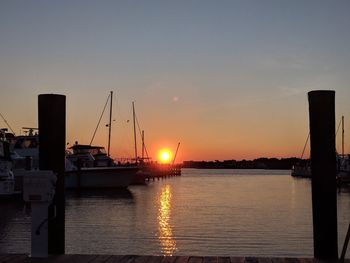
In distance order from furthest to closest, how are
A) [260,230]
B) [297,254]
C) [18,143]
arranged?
[18,143] → [260,230] → [297,254]

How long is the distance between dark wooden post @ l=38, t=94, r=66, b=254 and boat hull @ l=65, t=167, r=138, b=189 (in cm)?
4787

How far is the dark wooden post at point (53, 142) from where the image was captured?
8648mm

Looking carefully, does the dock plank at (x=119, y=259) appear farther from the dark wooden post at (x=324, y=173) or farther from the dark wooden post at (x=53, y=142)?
the dark wooden post at (x=324, y=173)

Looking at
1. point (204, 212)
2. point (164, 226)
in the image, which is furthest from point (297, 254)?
point (204, 212)

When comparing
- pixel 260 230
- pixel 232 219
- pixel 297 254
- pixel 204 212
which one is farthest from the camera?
pixel 204 212

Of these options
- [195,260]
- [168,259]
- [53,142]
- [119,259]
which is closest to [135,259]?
[119,259]

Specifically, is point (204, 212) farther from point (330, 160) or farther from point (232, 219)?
point (330, 160)

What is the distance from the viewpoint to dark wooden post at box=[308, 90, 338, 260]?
8.27 meters

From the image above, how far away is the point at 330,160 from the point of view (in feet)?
27.6

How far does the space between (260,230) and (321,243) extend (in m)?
16.9

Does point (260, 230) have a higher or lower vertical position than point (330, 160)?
lower

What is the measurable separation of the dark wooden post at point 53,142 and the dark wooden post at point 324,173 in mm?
3944

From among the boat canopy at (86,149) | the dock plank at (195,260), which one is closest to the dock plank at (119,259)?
the dock plank at (195,260)

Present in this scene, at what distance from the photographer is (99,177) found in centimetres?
5797
